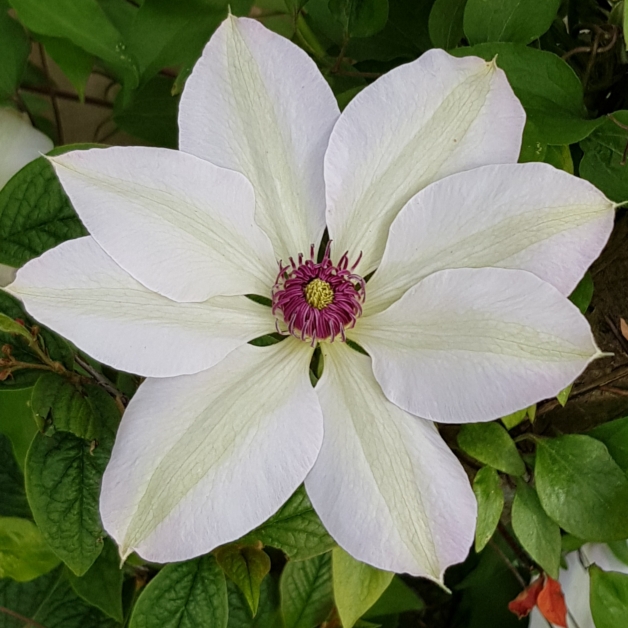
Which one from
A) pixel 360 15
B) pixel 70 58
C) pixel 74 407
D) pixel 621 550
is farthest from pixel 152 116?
pixel 621 550

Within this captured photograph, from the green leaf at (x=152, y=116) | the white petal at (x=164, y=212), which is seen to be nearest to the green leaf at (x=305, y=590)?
the white petal at (x=164, y=212)

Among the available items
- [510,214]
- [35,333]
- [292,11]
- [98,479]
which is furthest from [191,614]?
[292,11]

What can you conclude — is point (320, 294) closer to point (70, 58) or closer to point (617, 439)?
point (617, 439)

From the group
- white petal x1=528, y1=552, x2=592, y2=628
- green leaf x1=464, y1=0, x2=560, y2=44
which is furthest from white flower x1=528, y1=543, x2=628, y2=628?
green leaf x1=464, y1=0, x2=560, y2=44

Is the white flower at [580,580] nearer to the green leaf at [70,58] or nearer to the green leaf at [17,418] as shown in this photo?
the green leaf at [17,418]

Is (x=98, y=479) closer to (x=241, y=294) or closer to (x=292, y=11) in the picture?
(x=241, y=294)

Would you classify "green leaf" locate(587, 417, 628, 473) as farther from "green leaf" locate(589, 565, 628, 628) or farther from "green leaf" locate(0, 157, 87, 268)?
"green leaf" locate(0, 157, 87, 268)
